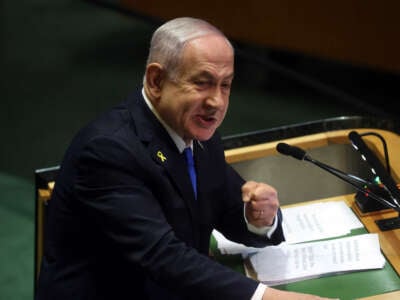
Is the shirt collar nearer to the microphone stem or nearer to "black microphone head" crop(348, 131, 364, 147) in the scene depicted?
the microphone stem

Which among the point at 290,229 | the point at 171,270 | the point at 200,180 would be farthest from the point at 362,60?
the point at 171,270

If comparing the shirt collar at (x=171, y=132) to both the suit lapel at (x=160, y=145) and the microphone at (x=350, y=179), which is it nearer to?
the suit lapel at (x=160, y=145)

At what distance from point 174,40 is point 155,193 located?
36 cm

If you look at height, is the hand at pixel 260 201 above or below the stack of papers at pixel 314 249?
above

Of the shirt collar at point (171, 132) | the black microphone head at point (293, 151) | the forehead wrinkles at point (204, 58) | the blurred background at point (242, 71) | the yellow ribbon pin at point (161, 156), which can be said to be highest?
the forehead wrinkles at point (204, 58)

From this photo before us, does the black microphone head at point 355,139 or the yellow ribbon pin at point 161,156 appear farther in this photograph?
the black microphone head at point 355,139

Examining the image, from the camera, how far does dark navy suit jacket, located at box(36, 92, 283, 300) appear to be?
1641 mm

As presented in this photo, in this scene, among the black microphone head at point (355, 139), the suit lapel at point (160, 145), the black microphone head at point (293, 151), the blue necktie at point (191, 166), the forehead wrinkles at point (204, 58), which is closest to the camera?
the forehead wrinkles at point (204, 58)

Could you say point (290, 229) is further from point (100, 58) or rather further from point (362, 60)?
point (100, 58)

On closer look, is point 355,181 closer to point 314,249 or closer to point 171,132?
point 314,249

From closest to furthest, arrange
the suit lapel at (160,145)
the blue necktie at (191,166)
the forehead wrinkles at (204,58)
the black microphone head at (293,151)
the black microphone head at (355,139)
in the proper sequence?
the forehead wrinkles at (204,58), the suit lapel at (160,145), the blue necktie at (191,166), the black microphone head at (293,151), the black microphone head at (355,139)

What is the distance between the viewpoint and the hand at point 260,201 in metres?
1.86

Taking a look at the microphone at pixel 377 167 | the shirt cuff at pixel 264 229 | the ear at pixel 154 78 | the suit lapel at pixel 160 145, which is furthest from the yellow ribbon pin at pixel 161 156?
the microphone at pixel 377 167

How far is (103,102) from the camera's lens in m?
4.67
